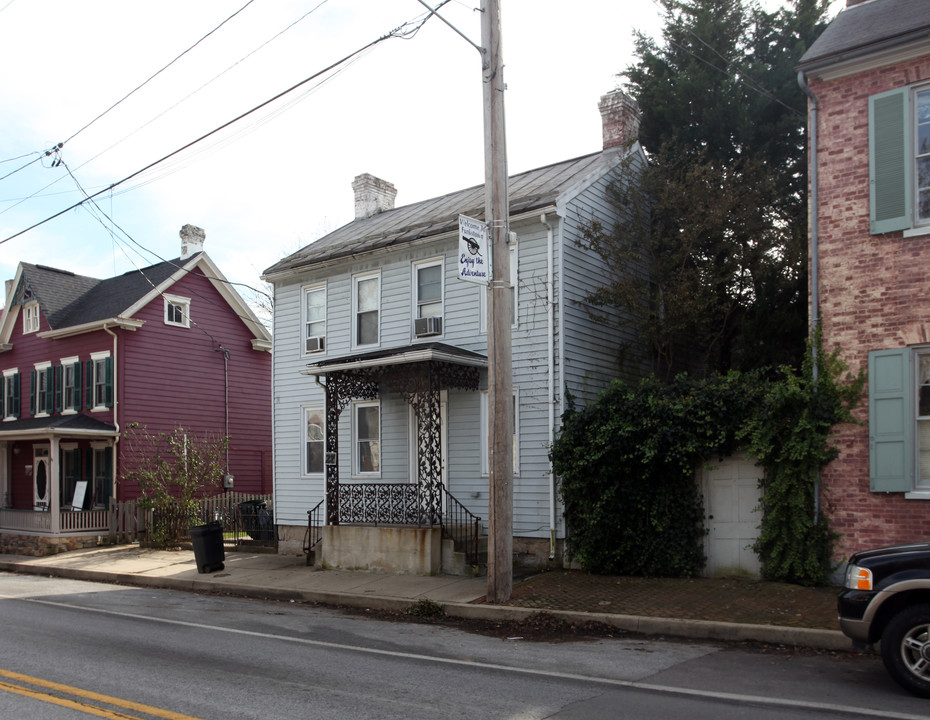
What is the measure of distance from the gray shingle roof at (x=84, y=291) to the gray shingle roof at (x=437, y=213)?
302 inches

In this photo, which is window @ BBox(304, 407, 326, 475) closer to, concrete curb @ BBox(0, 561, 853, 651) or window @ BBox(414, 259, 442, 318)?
window @ BBox(414, 259, 442, 318)

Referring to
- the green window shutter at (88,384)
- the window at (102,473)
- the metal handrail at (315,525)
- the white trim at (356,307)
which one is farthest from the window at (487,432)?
the green window shutter at (88,384)

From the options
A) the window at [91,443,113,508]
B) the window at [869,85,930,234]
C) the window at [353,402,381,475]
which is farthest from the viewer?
the window at [91,443,113,508]

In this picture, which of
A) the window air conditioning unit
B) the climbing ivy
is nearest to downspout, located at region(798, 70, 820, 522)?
the climbing ivy

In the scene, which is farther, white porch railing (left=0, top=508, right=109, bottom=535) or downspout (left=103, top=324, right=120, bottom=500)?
downspout (left=103, top=324, right=120, bottom=500)

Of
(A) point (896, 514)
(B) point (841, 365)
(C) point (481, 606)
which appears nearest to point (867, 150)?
(B) point (841, 365)

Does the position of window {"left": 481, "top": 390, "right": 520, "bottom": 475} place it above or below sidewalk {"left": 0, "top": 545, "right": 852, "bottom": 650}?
above

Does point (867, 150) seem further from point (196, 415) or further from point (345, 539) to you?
point (196, 415)

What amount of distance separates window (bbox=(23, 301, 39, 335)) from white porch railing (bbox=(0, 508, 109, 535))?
7.04 meters

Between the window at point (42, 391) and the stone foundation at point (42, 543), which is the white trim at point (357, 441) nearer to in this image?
the stone foundation at point (42, 543)

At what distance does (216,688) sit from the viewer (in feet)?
23.3

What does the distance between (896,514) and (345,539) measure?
9.49 meters

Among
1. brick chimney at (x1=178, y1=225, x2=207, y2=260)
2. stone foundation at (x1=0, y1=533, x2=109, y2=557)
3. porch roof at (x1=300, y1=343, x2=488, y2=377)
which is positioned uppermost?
brick chimney at (x1=178, y1=225, x2=207, y2=260)

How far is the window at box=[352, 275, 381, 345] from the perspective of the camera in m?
17.9
